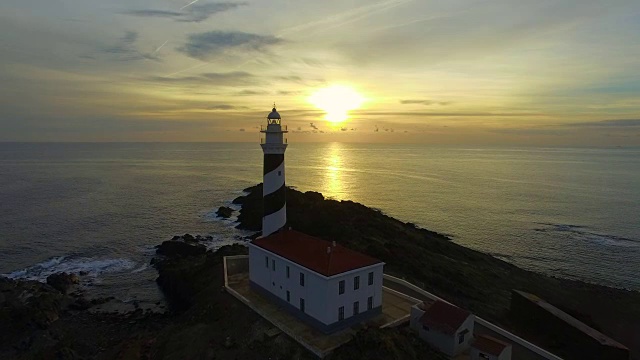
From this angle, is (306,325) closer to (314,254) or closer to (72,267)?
(314,254)

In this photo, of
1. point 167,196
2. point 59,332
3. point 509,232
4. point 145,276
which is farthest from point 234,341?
point 167,196

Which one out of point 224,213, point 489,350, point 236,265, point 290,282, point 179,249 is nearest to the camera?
point 489,350

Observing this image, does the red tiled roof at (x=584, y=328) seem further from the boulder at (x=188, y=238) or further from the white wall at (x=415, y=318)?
the boulder at (x=188, y=238)

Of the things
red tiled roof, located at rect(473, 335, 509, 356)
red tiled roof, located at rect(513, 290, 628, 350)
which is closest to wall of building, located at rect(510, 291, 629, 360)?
red tiled roof, located at rect(513, 290, 628, 350)

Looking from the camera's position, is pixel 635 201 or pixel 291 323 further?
pixel 635 201

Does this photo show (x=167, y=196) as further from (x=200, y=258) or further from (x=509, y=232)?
(x=509, y=232)

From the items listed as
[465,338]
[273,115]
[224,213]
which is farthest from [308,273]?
[224,213]
